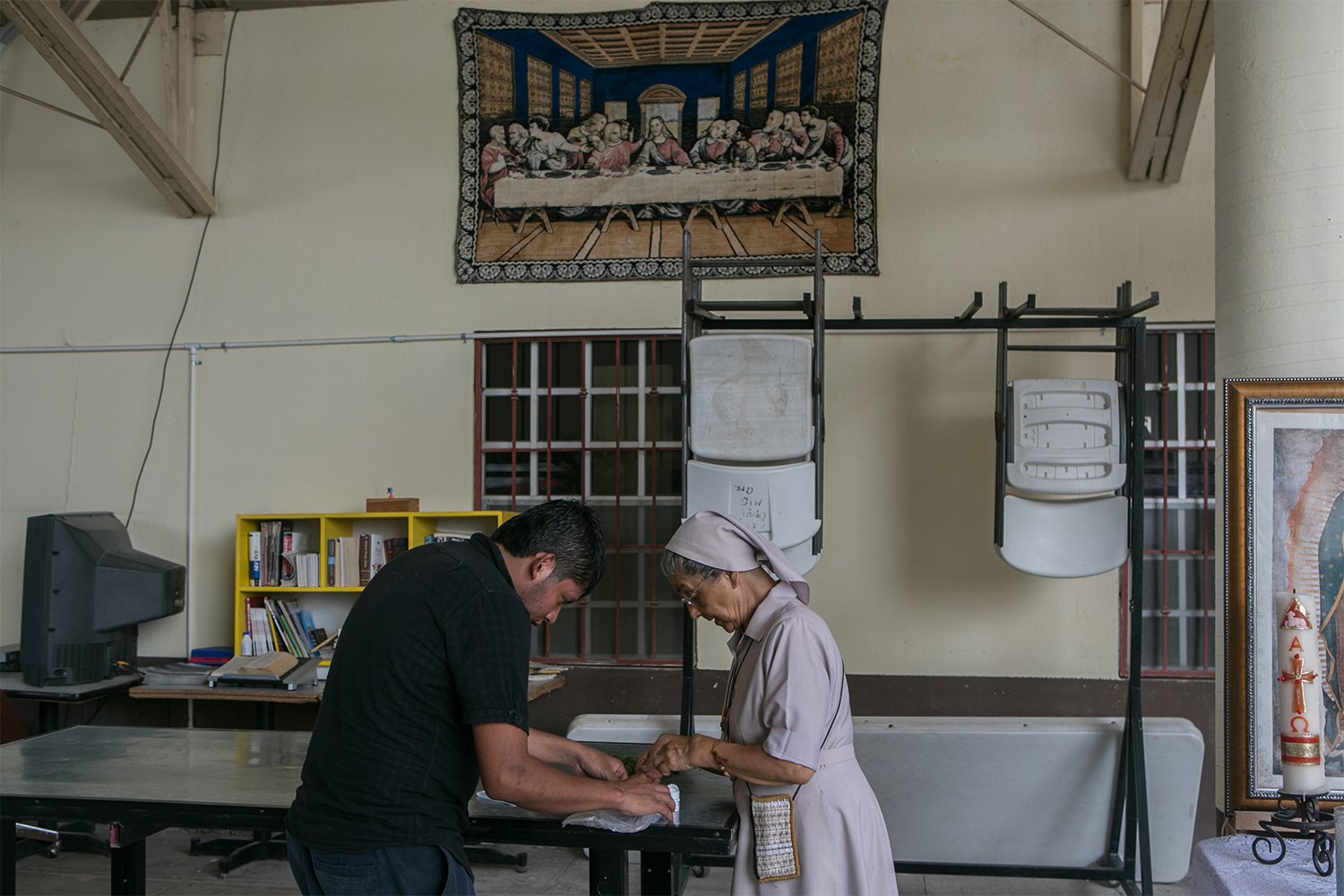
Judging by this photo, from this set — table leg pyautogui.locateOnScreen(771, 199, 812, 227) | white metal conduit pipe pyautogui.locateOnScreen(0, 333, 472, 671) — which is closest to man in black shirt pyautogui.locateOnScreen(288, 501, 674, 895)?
table leg pyautogui.locateOnScreen(771, 199, 812, 227)

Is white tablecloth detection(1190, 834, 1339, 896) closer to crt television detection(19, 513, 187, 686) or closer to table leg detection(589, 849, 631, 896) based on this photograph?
table leg detection(589, 849, 631, 896)

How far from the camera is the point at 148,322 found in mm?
6008

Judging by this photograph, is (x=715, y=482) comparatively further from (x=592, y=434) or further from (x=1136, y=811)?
(x=1136, y=811)

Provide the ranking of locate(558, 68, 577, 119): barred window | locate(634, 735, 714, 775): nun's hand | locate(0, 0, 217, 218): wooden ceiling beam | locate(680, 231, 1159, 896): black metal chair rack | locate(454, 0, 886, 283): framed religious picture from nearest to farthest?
locate(634, 735, 714, 775): nun's hand
locate(680, 231, 1159, 896): black metal chair rack
locate(0, 0, 217, 218): wooden ceiling beam
locate(454, 0, 886, 283): framed religious picture
locate(558, 68, 577, 119): barred window

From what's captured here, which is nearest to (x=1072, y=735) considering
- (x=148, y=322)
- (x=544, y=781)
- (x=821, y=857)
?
(x=821, y=857)

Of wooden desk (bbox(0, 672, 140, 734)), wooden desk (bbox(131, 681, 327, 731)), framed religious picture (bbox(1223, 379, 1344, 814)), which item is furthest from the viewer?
wooden desk (bbox(0, 672, 140, 734))

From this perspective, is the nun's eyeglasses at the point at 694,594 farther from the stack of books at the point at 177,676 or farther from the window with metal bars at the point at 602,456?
the stack of books at the point at 177,676

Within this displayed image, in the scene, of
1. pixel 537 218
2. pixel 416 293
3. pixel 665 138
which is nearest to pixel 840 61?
pixel 665 138

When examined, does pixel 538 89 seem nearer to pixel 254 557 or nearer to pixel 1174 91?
pixel 254 557

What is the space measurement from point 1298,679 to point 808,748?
102 centimetres

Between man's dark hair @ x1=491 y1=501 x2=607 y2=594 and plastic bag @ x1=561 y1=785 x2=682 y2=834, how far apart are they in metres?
0.52

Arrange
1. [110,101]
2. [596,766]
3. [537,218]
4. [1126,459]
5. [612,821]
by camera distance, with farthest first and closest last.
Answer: [537,218], [110,101], [1126,459], [596,766], [612,821]

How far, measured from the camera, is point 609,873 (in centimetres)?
264

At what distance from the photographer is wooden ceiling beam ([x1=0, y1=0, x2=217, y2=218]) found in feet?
15.9
